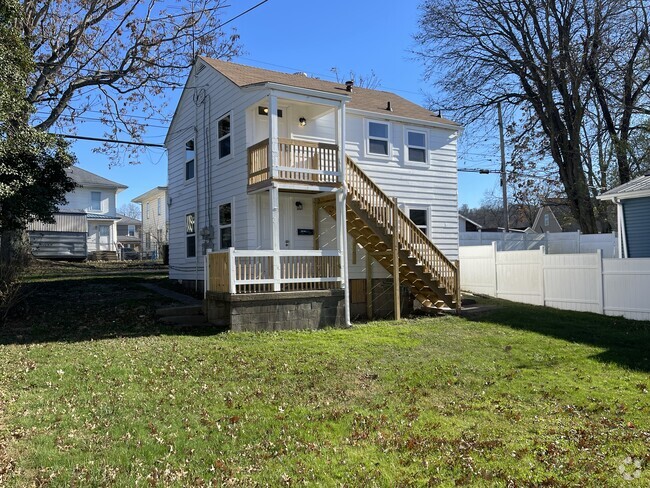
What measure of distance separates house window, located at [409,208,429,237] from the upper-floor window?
7.44 m

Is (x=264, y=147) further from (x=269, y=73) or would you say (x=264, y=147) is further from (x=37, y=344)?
(x=37, y=344)

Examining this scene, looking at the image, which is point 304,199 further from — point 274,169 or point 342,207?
point 274,169

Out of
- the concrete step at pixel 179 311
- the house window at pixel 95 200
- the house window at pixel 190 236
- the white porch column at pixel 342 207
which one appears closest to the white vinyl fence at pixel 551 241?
the white porch column at pixel 342 207

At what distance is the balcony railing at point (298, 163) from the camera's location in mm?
12352

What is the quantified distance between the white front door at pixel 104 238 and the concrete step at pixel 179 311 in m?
28.2

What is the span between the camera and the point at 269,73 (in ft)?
53.1

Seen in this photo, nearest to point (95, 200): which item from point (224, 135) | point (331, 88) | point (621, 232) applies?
point (224, 135)

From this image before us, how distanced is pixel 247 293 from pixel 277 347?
207cm

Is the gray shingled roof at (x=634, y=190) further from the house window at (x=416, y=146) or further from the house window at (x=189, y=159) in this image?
the house window at (x=189, y=159)

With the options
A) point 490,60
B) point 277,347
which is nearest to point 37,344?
point 277,347

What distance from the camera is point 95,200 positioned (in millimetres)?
38750

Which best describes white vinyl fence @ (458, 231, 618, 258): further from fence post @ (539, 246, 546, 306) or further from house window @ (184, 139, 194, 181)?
house window @ (184, 139, 194, 181)

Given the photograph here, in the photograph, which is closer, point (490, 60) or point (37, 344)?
point (37, 344)

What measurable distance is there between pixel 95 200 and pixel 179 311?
29.8 metres
